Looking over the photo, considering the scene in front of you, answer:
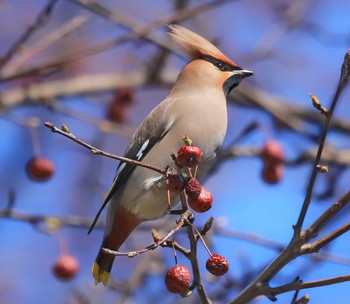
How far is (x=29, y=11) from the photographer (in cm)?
625

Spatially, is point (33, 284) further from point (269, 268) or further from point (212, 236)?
point (269, 268)

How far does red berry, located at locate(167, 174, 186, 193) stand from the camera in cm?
187

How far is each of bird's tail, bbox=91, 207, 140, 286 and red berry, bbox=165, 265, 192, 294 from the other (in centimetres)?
87

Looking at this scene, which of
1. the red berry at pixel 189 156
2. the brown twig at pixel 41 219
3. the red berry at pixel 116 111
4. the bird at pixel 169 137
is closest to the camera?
the red berry at pixel 189 156

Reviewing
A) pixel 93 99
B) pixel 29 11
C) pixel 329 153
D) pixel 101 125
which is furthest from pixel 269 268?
pixel 29 11

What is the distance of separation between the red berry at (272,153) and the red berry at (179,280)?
1.99m

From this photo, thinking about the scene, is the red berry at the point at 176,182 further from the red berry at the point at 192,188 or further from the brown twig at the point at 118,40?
the brown twig at the point at 118,40

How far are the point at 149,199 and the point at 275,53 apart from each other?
260 centimetres

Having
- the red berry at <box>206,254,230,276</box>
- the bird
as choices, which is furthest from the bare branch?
the bird

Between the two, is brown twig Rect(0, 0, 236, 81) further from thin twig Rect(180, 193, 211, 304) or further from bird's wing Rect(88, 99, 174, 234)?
thin twig Rect(180, 193, 211, 304)

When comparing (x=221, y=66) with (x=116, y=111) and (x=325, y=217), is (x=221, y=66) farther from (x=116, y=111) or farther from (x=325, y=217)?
(x=116, y=111)

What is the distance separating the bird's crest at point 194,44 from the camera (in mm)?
3070

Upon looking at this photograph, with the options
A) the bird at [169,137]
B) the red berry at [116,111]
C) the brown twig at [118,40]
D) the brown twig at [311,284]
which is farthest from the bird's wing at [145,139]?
the red berry at [116,111]

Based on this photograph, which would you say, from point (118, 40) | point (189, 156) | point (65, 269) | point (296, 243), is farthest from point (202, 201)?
point (65, 269)
